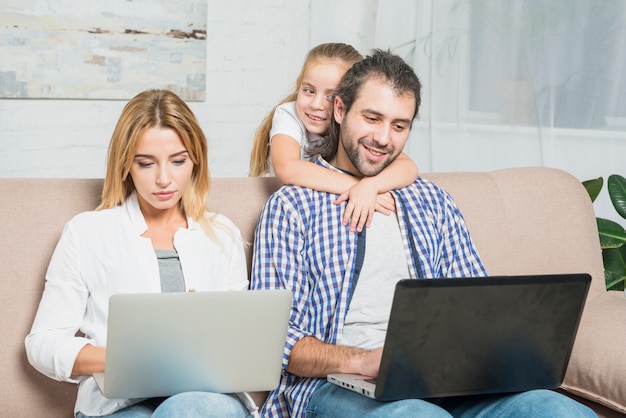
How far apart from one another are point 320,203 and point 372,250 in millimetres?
156

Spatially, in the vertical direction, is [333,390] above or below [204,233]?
below

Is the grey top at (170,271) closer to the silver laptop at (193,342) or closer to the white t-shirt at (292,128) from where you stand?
the silver laptop at (193,342)

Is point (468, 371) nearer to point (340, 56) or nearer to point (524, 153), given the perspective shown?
point (340, 56)

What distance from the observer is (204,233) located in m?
1.78

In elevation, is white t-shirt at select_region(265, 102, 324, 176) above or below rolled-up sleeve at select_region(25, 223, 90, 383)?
above

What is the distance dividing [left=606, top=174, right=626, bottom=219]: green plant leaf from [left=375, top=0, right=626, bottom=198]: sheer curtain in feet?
0.70

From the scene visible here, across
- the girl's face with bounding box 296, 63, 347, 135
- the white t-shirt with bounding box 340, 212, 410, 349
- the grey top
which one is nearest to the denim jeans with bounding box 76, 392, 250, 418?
the grey top

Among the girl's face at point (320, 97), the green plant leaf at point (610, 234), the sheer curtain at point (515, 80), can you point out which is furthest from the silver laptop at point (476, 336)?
the sheer curtain at point (515, 80)

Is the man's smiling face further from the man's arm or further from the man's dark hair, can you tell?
the man's arm

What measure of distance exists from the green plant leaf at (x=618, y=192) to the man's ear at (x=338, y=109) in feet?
3.52

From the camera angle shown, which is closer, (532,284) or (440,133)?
(532,284)

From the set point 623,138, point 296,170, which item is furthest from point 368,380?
point 623,138

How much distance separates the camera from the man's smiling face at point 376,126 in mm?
1972

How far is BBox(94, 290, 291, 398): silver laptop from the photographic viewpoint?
135 centimetres
